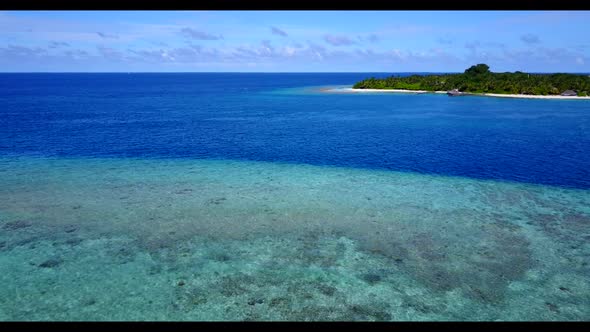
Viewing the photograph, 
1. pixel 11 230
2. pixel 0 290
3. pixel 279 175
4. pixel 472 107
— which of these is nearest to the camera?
pixel 0 290

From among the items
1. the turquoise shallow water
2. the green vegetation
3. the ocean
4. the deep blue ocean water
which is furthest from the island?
the turquoise shallow water

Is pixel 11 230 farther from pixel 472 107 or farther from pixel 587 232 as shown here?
pixel 472 107

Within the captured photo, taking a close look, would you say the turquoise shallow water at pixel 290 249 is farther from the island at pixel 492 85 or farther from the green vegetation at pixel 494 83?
the green vegetation at pixel 494 83

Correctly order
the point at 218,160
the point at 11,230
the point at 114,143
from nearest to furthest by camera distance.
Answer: the point at 11,230 < the point at 218,160 < the point at 114,143

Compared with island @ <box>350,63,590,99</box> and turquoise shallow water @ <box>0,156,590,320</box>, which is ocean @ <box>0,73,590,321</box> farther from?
island @ <box>350,63,590,99</box>

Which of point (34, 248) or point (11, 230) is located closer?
point (34, 248)

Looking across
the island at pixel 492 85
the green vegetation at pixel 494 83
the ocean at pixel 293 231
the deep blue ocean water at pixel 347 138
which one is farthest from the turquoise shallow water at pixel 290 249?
the green vegetation at pixel 494 83

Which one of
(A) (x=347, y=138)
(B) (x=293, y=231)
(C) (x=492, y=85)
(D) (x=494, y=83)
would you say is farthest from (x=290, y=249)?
(D) (x=494, y=83)
